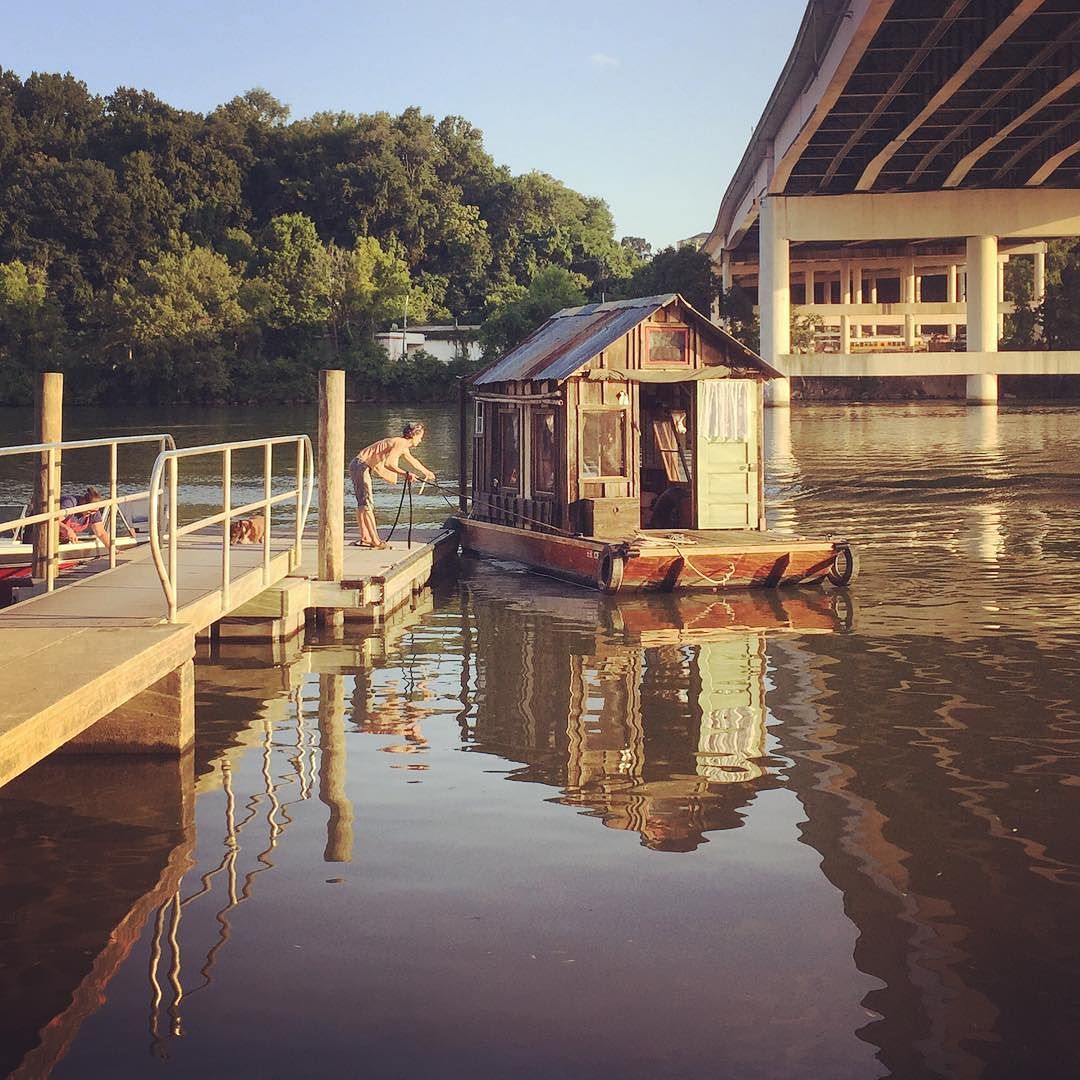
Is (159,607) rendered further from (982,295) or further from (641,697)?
(982,295)

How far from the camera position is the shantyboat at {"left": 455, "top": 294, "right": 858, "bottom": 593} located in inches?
885

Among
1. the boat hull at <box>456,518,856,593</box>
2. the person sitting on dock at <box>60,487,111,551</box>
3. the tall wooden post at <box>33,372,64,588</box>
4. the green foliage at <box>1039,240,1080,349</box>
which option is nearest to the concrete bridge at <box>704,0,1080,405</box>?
the green foliage at <box>1039,240,1080,349</box>

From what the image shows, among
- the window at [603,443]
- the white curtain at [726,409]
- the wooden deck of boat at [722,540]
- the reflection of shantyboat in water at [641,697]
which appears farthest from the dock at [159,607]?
the white curtain at [726,409]

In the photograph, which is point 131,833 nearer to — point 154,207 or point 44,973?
point 44,973

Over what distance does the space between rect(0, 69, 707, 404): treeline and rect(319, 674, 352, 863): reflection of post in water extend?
277 ft

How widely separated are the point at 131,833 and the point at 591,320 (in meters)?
A: 16.3

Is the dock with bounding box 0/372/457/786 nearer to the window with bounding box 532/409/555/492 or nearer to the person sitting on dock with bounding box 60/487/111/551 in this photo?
the person sitting on dock with bounding box 60/487/111/551

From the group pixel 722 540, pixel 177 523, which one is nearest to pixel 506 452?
pixel 722 540

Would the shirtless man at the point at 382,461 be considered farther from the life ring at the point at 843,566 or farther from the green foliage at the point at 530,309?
the green foliage at the point at 530,309

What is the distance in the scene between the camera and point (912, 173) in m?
67.8

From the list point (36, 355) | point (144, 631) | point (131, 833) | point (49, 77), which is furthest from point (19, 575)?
point (49, 77)

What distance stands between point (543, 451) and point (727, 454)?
106 inches

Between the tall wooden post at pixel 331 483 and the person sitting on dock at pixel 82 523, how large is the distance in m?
2.46

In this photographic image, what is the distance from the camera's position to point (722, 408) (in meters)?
23.9
